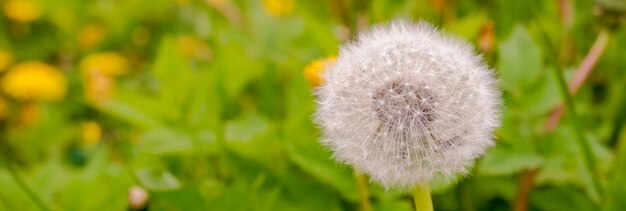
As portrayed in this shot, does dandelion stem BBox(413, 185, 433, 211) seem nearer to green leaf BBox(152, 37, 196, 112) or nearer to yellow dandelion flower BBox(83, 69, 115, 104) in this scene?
green leaf BBox(152, 37, 196, 112)

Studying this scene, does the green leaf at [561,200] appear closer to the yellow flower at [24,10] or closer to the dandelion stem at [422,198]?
the dandelion stem at [422,198]

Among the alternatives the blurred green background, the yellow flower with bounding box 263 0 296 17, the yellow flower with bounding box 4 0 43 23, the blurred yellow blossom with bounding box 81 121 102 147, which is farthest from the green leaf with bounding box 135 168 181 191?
the yellow flower with bounding box 4 0 43 23

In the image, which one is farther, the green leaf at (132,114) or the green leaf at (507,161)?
the green leaf at (132,114)

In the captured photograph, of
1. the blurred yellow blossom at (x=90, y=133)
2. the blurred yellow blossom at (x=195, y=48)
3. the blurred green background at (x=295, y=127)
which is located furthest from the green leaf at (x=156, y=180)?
the blurred yellow blossom at (x=195, y=48)

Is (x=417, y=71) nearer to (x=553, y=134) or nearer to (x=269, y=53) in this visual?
(x=553, y=134)

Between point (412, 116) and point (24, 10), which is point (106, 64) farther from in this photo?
point (412, 116)

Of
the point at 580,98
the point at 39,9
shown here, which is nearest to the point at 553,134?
the point at 580,98

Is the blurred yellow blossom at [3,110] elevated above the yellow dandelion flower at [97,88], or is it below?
below

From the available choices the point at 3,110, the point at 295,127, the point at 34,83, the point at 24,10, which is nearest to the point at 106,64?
the point at 34,83
